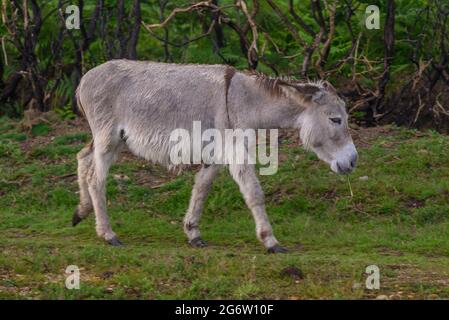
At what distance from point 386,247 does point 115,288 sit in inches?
115

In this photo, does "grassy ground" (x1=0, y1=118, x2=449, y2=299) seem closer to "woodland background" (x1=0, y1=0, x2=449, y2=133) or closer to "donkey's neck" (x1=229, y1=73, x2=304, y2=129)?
"woodland background" (x1=0, y1=0, x2=449, y2=133)

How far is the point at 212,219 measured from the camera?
391 inches

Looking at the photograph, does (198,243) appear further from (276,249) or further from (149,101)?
(149,101)

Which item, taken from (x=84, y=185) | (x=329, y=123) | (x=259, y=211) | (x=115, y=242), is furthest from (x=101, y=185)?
(x=329, y=123)

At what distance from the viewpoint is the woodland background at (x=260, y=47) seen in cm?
1240

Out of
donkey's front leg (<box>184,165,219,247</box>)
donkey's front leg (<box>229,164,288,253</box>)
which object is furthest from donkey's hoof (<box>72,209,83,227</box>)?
donkey's front leg (<box>229,164,288,253</box>)

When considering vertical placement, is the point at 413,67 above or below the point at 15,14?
below

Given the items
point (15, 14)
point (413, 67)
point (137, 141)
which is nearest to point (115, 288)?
point (137, 141)

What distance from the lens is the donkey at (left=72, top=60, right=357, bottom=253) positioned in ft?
28.2

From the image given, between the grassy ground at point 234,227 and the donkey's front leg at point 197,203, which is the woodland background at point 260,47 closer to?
the grassy ground at point 234,227

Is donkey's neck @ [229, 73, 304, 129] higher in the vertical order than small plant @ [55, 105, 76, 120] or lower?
higher

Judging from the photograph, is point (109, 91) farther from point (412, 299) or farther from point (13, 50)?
point (13, 50)

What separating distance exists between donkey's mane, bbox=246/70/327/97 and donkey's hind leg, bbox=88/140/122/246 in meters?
1.48
